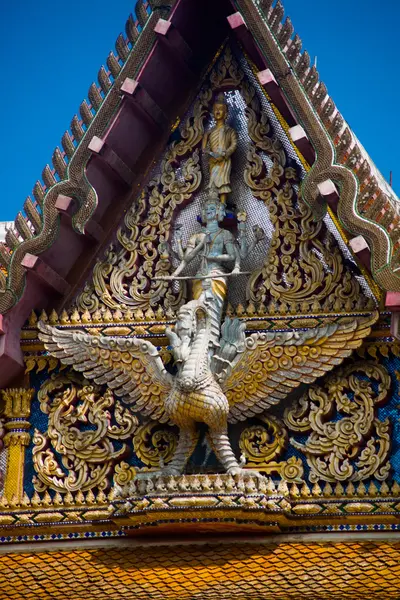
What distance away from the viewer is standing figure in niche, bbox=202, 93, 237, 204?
15406mm

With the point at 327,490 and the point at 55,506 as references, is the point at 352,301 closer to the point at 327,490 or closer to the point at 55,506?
the point at 327,490

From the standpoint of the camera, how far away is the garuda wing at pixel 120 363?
14734mm

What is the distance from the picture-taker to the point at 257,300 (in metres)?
15.0

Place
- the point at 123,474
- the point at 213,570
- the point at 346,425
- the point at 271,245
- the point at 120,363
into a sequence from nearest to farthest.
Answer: the point at 213,570 → the point at 346,425 → the point at 123,474 → the point at 120,363 → the point at 271,245

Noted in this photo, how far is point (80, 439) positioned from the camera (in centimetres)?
1493

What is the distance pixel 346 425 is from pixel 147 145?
294 cm

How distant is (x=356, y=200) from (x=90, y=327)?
234 centimetres

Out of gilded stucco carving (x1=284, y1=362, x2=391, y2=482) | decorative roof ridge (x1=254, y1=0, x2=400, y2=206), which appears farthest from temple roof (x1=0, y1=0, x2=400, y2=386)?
gilded stucco carving (x1=284, y1=362, x2=391, y2=482)

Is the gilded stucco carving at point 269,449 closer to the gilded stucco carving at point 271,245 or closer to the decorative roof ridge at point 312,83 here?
the gilded stucco carving at point 271,245

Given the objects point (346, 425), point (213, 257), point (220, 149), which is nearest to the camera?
point (346, 425)

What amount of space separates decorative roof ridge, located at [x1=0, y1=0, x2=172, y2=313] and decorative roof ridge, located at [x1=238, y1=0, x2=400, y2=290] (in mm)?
932

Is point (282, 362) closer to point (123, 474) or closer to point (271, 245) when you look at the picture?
point (271, 245)

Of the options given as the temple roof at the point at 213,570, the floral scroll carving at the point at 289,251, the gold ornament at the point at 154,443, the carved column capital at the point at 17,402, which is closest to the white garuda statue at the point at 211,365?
the gold ornament at the point at 154,443

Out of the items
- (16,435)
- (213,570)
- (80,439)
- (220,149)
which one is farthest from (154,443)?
(220,149)
